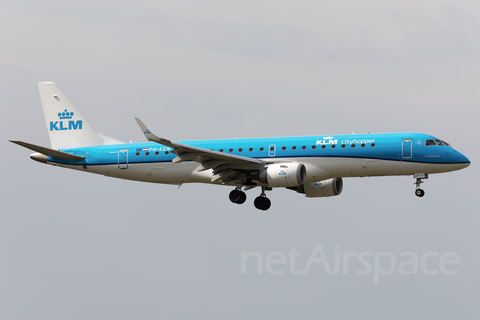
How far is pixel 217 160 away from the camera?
Answer: 4597cm

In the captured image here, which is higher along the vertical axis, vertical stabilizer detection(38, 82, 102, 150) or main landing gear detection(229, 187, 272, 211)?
vertical stabilizer detection(38, 82, 102, 150)

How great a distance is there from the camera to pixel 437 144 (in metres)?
44.9

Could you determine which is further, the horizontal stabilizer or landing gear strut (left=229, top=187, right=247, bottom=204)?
landing gear strut (left=229, top=187, right=247, bottom=204)

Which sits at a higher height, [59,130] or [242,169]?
[59,130]

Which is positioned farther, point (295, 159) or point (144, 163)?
point (144, 163)

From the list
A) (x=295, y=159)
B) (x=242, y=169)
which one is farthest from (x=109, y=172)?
(x=295, y=159)

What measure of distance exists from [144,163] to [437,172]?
63.3 ft

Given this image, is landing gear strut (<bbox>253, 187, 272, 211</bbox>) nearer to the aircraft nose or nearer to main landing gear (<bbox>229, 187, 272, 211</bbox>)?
main landing gear (<bbox>229, 187, 272, 211</bbox>)

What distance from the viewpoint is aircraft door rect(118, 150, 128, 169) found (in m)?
50.6

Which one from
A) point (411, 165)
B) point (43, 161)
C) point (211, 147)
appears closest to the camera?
point (411, 165)

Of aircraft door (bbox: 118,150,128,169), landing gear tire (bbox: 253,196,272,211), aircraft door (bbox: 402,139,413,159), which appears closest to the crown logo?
aircraft door (bbox: 118,150,128,169)

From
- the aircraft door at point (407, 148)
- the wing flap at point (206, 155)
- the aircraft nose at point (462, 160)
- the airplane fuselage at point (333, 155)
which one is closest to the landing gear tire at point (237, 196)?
the airplane fuselage at point (333, 155)

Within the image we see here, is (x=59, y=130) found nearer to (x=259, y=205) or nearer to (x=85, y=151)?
(x=85, y=151)

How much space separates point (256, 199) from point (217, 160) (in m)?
5.83
